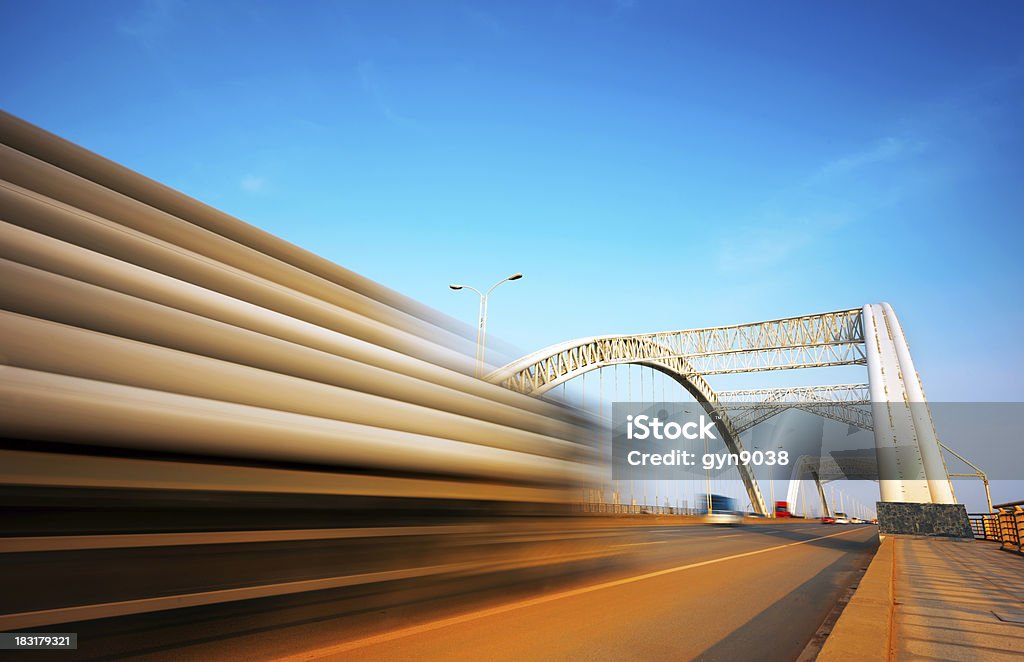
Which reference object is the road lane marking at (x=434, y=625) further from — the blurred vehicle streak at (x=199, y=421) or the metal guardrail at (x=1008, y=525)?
the metal guardrail at (x=1008, y=525)

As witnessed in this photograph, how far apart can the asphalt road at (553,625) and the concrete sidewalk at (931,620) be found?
0.39 meters

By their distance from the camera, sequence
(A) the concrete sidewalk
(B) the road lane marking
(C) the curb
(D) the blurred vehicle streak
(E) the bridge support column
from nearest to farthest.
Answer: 1. (D) the blurred vehicle streak
2. (B) the road lane marking
3. (C) the curb
4. (A) the concrete sidewalk
5. (E) the bridge support column

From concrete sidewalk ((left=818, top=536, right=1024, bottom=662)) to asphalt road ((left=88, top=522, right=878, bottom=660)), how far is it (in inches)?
15.2

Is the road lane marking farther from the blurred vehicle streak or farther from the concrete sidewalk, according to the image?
the concrete sidewalk

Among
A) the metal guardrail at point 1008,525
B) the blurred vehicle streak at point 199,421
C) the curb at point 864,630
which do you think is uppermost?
the blurred vehicle streak at point 199,421

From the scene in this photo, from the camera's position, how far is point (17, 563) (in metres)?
1.55

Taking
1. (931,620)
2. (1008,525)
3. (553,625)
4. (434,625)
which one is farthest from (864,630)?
(1008,525)

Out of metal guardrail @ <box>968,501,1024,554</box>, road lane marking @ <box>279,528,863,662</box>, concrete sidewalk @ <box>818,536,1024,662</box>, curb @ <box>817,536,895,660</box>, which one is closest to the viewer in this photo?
road lane marking @ <box>279,528,863,662</box>

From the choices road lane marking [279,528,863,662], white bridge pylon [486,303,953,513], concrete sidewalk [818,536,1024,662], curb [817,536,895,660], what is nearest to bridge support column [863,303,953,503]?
white bridge pylon [486,303,953,513]

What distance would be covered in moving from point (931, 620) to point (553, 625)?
302 cm

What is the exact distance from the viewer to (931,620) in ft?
14.4

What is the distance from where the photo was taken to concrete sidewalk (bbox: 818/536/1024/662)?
11.0ft

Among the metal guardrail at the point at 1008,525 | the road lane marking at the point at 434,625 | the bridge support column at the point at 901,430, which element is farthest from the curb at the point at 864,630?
the bridge support column at the point at 901,430

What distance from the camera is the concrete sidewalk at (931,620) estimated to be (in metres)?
3.34
